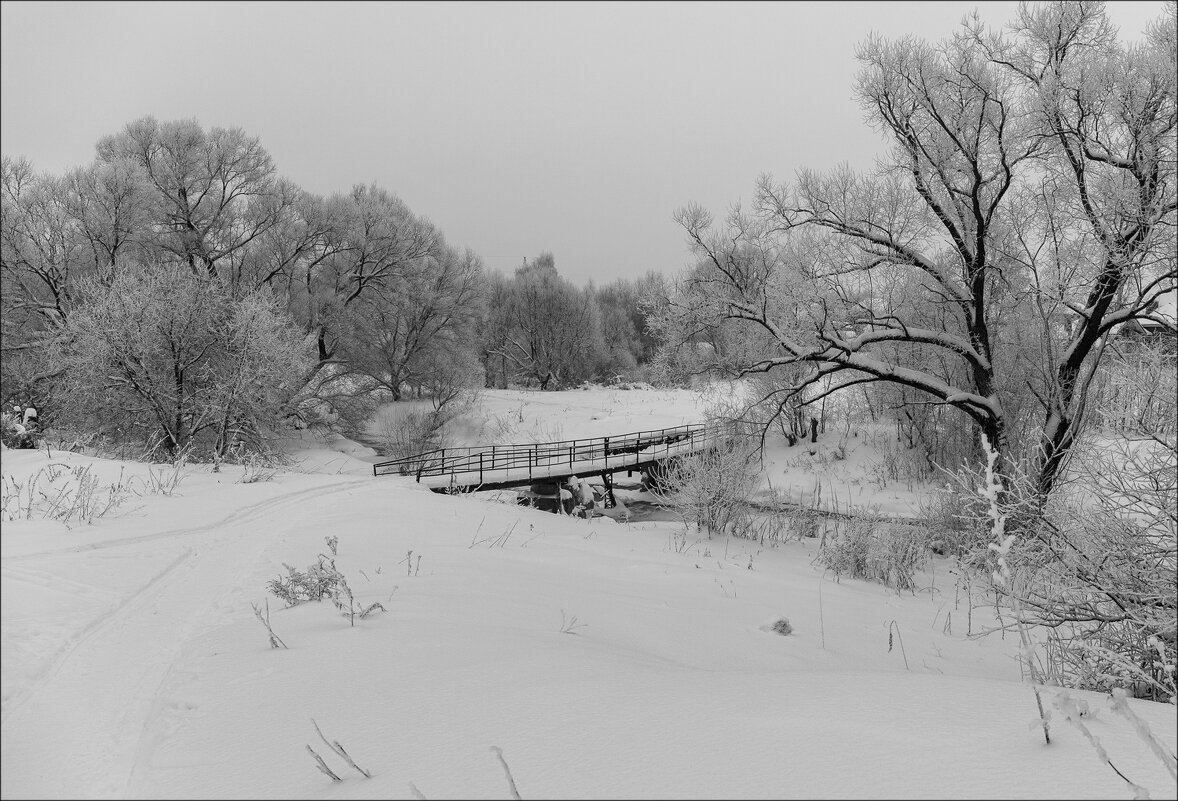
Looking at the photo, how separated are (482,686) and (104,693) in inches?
70.7

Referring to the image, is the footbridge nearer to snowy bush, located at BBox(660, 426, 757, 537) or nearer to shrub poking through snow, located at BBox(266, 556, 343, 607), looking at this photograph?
snowy bush, located at BBox(660, 426, 757, 537)

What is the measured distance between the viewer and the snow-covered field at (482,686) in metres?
1.66

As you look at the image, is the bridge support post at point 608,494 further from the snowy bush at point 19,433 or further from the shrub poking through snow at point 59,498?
the snowy bush at point 19,433

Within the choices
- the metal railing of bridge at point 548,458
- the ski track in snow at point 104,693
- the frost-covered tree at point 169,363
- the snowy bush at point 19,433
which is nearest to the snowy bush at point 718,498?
the metal railing of bridge at point 548,458

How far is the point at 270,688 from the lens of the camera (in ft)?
8.76

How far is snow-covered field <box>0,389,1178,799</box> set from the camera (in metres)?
1.66

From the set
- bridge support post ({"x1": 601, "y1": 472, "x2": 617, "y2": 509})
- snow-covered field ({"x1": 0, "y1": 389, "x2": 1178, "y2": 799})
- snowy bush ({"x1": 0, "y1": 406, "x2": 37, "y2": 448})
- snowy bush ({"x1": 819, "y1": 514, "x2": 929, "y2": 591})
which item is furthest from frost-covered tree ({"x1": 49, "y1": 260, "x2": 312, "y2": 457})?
snowy bush ({"x1": 819, "y1": 514, "x2": 929, "y2": 591})

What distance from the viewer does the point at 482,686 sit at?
8.24ft

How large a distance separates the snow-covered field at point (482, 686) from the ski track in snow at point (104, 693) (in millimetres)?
16

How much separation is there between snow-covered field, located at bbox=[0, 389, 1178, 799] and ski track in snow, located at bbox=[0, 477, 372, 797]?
16 millimetres

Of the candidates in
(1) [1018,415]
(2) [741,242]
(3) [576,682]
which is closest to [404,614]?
(3) [576,682]

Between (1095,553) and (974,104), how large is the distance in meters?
10.5

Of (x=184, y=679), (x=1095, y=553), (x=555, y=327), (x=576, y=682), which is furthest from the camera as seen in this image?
(x=555, y=327)

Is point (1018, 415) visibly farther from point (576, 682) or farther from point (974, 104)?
point (576, 682)
